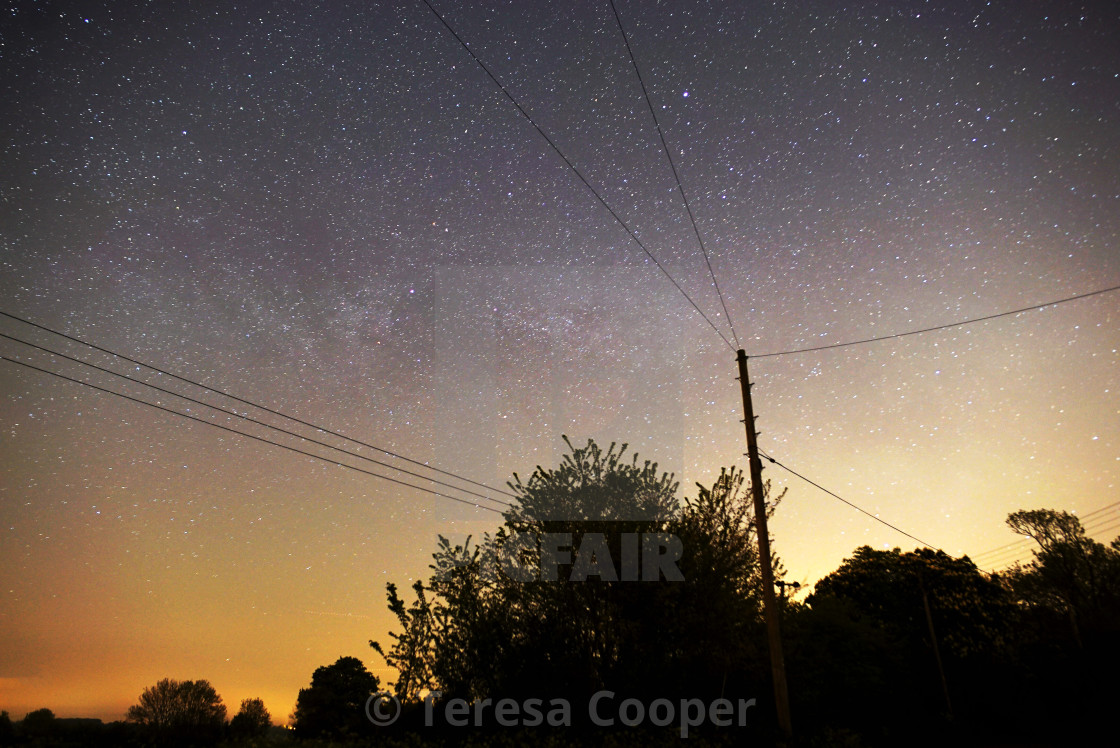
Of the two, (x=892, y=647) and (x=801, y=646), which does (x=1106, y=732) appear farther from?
(x=801, y=646)

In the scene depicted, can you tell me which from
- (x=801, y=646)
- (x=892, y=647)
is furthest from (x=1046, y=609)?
(x=801, y=646)

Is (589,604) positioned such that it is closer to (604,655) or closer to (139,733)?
(604,655)

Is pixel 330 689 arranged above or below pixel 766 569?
below

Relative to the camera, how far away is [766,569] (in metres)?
13.5

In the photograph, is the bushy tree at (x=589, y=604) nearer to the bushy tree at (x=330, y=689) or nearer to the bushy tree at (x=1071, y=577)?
the bushy tree at (x=1071, y=577)

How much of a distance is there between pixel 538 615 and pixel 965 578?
34.0 m

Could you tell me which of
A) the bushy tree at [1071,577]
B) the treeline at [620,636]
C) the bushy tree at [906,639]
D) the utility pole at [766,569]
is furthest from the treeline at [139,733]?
the bushy tree at [1071,577]

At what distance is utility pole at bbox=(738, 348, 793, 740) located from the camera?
41.4 feet

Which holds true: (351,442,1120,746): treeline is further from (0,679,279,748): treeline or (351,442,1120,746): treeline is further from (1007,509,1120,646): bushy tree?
(1007,509,1120,646): bushy tree

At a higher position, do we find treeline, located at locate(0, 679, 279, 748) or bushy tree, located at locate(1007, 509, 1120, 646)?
bushy tree, located at locate(1007, 509, 1120, 646)

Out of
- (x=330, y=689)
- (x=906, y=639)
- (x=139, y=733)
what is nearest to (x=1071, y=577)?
(x=906, y=639)

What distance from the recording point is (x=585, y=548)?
54.6 feet

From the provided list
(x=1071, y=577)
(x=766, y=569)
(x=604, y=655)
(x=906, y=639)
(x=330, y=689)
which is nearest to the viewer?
(x=766, y=569)

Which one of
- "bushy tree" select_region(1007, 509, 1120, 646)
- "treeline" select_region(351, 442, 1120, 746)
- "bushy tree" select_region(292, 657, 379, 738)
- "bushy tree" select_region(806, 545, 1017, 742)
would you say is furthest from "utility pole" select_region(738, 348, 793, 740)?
"bushy tree" select_region(292, 657, 379, 738)
